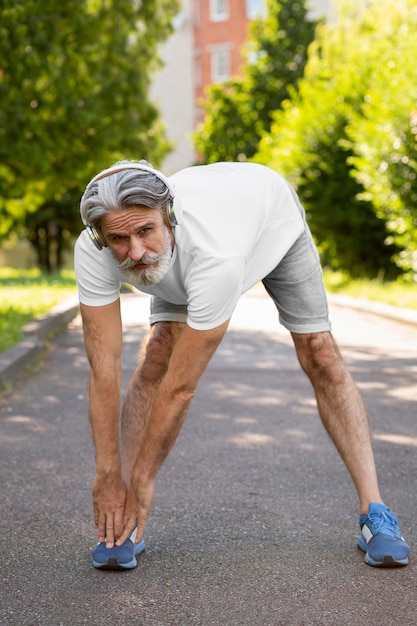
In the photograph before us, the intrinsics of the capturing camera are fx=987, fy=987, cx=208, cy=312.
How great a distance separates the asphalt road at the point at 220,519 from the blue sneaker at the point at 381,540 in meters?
0.04

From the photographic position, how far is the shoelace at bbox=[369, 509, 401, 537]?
135 inches

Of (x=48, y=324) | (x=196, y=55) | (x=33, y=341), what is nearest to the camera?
(x=33, y=341)

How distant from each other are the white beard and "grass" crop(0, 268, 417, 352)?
5.88 metres

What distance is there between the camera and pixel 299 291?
3629mm

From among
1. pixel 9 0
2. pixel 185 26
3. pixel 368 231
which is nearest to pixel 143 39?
pixel 368 231

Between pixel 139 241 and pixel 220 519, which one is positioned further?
pixel 220 519

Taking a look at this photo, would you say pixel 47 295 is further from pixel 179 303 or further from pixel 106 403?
pixel 106 403

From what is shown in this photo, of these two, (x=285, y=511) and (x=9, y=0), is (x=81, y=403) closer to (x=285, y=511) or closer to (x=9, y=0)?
(x=285, y=511)

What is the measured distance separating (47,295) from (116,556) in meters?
14.2

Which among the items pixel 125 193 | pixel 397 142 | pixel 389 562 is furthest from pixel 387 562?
pixel 397 142

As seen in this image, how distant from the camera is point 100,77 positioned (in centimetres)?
1855

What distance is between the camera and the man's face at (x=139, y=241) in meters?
2.89

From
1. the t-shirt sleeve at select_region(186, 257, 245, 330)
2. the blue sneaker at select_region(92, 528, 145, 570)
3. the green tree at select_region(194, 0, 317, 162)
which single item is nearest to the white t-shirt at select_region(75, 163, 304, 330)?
the t-shirt sleeve at select_region(186, 257, 245, 330)

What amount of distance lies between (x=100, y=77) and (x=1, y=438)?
547 inches
